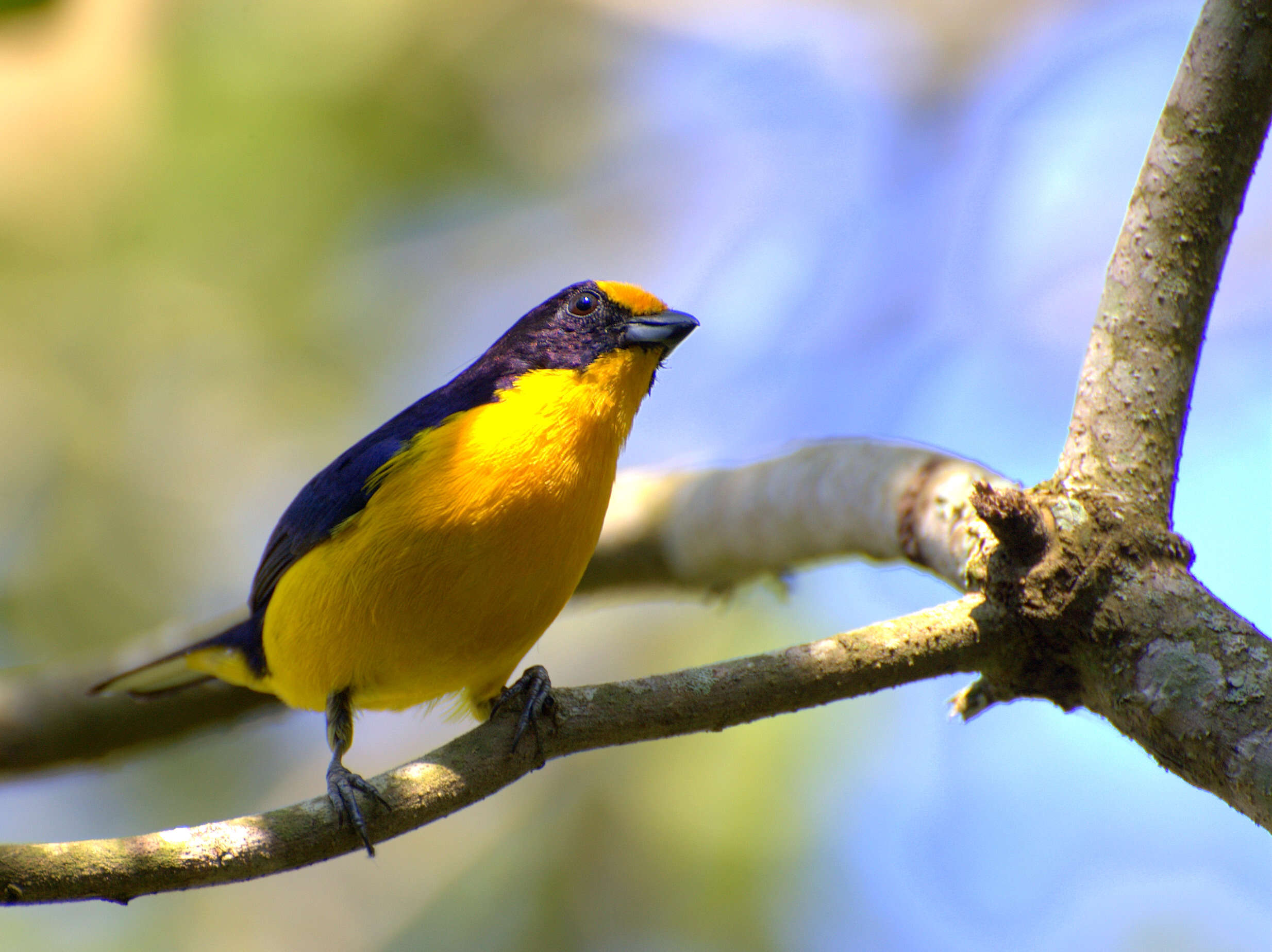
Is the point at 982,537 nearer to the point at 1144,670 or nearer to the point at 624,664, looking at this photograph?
the point at 1144,670

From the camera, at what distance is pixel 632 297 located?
13.2ft

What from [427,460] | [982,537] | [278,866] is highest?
[427,460]

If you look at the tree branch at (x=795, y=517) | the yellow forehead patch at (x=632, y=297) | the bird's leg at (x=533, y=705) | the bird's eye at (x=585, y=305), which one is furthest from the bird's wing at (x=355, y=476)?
the tree branch at (x=795, y=517)

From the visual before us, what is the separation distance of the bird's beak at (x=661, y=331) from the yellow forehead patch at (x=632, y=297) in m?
0.11

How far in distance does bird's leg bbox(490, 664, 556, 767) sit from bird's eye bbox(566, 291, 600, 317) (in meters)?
1.53

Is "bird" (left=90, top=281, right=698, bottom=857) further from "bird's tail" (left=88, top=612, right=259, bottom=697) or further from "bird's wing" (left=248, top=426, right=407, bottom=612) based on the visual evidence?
"bird's tail" (left=88, top=612, right=259, bottom=697)

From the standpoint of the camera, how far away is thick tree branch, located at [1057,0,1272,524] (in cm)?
293

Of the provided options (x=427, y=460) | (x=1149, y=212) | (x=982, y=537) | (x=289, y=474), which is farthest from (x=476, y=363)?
(x=289, y=474)

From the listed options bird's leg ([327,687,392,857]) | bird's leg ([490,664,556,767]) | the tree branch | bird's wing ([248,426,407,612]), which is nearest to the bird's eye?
bird's wing ([248,426,407,612])

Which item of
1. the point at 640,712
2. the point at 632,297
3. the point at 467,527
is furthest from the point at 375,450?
the point at 640,712

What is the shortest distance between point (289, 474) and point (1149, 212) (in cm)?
733

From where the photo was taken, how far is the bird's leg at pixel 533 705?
2711 millimetres

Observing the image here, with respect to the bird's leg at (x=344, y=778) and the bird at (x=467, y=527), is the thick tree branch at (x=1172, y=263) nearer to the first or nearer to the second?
the bird at (x=467, y=527)

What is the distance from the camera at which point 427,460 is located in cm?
350
